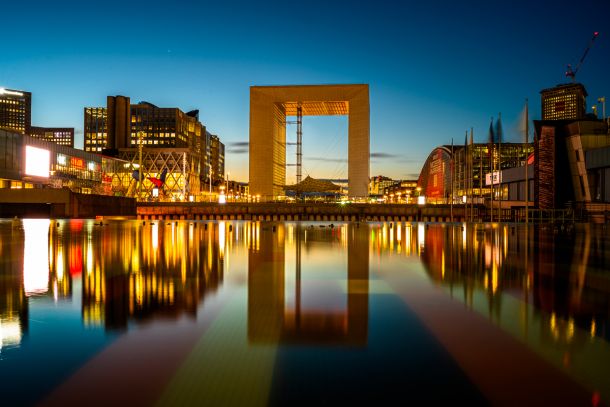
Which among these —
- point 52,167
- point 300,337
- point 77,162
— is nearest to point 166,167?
point 77,162

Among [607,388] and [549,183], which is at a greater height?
[549,183]

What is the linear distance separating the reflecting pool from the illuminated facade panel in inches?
3916

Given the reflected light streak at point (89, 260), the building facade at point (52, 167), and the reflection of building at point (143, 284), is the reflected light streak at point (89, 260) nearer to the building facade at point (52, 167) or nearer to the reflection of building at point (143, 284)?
the reflection of building at point (143, 284)

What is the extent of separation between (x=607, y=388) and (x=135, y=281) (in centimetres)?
917

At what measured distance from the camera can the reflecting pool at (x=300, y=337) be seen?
14.7 ft

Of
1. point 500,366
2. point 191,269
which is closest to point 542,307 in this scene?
point 500,366

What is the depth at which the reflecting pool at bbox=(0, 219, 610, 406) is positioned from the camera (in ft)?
14.7

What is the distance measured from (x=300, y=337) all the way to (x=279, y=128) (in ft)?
394

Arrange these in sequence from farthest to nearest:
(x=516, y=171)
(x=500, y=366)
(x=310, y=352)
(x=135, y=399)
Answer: (x=516, y=171), (x=310, y=352), (x=500, y=366), (x=135, y=399)

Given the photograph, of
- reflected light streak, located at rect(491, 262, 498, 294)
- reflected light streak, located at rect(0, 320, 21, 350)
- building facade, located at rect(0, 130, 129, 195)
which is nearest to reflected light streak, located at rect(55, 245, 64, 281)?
reflected light streak, located at rect(0, 320, 21, 350)

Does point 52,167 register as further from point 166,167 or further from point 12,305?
point 12,305

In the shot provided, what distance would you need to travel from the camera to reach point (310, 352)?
18.5ft

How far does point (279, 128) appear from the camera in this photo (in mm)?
124562

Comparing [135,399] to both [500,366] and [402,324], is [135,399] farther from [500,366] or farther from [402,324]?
[402,324]
